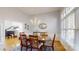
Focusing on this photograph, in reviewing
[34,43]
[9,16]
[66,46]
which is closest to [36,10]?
[9,16]

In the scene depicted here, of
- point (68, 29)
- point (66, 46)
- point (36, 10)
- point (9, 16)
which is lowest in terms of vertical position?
point (66, 46)

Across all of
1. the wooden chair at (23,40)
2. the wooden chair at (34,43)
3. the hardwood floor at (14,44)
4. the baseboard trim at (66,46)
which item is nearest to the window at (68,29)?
the baseboard trim at (66,46)

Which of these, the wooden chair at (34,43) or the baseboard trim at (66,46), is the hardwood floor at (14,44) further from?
the wooden chair at (34,43)

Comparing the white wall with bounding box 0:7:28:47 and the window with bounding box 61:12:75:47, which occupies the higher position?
the white wall with bounding box 0:7:28:47

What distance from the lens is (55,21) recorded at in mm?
3010

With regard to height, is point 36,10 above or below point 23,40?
above

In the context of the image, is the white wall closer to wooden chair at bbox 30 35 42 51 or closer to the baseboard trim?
wooden chair at bbox 30 35 42 51

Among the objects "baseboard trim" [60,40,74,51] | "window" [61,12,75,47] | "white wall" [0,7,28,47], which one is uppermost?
"white wall" [0,7,28,47]

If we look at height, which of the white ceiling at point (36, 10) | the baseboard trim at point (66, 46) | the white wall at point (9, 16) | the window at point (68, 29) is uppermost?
the white ceiling at point (36, 10)

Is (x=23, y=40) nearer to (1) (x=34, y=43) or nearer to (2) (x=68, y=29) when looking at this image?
(1) (x=34, y=43)

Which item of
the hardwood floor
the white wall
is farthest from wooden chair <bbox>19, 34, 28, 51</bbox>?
the white wall
